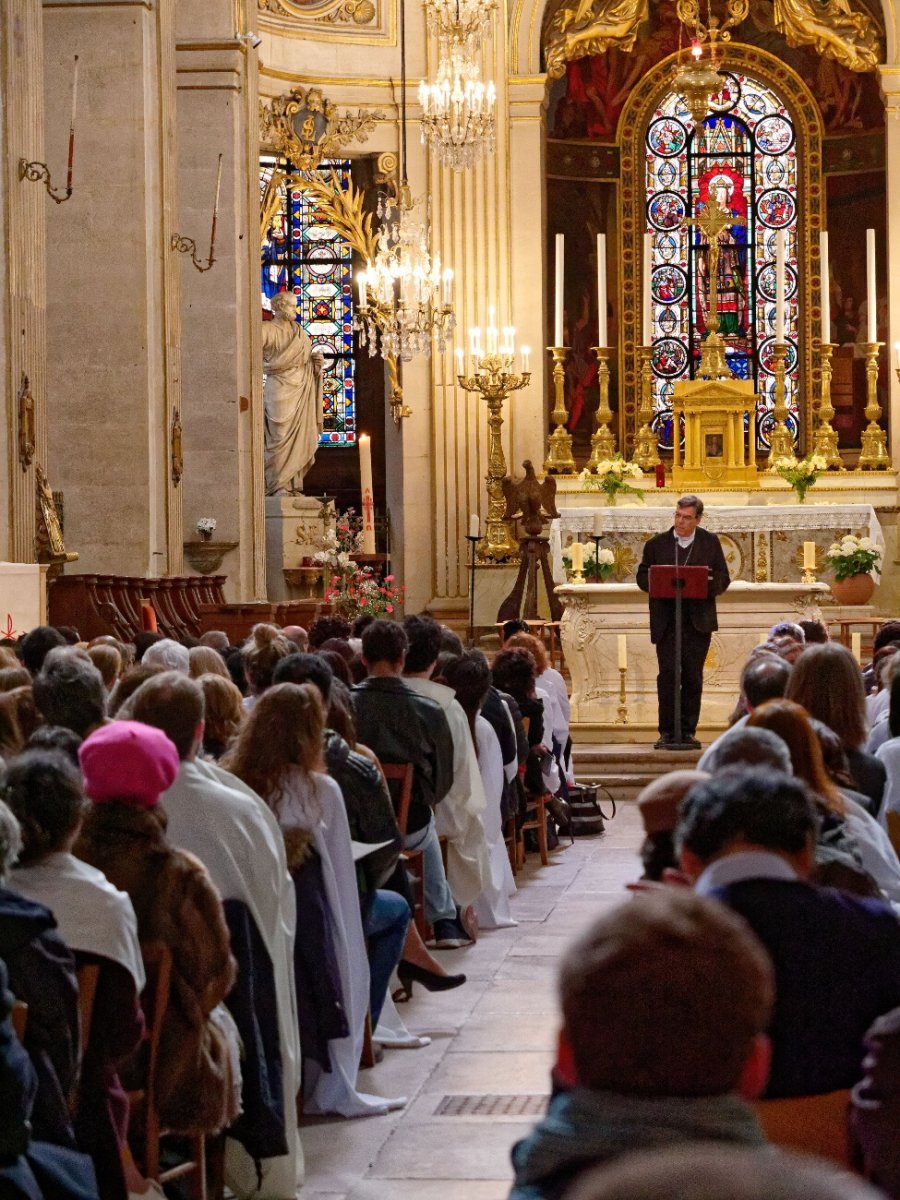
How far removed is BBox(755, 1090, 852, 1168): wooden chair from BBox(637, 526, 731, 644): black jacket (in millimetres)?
9624

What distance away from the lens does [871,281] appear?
2053 cm

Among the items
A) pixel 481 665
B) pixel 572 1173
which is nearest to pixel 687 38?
pixel 481 665

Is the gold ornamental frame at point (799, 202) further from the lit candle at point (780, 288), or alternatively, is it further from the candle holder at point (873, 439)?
the lit candle at point (780, 288)

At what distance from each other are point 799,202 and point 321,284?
5648 mm

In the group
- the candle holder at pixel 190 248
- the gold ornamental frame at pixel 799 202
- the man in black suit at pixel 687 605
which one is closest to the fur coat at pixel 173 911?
the man in black suit at pixel 687 605

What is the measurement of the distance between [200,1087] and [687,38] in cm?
2041

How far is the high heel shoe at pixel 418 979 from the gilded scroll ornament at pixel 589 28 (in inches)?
638

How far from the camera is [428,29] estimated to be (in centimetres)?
2139

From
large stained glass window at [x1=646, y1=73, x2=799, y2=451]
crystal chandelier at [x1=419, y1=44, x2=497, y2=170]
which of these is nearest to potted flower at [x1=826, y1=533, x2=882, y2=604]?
crystal chandelier at [x1=419, y1=44, x2=497, y2=170]

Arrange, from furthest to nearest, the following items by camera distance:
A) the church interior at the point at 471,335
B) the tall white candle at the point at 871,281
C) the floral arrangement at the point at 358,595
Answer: the tall white candle at the point at 871,281 < the floral arrangement at the point at 358,595 < the church interior at the point at 471,335

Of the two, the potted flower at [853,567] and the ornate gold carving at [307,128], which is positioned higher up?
the ornate gold carving at [307,128]

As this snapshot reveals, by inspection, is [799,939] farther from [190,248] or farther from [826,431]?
[826,431]

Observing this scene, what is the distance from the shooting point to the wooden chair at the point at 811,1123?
10.1 ft

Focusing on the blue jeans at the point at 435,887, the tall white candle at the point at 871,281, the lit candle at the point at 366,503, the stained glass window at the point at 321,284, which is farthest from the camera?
the stained glass window at the point at 321,284
